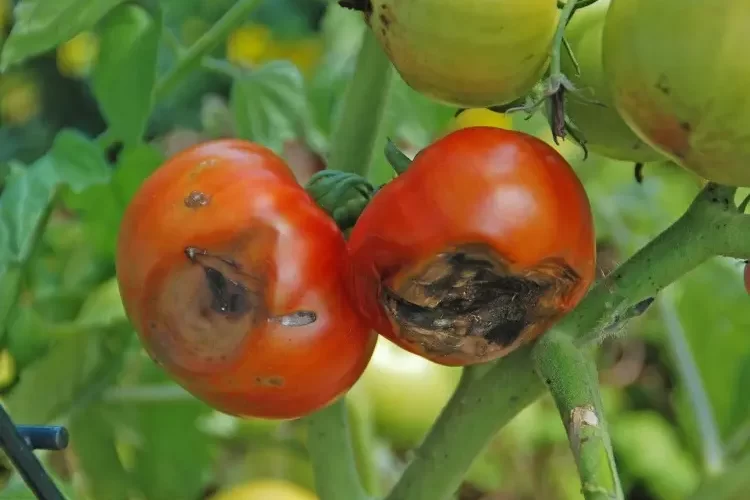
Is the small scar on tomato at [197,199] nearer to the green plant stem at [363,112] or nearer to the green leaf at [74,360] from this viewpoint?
the green plant stem at [363,112]

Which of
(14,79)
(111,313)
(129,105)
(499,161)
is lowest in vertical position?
(14,79)

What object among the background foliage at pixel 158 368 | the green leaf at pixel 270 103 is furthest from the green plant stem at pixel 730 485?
the green leaf at pixel 270 103

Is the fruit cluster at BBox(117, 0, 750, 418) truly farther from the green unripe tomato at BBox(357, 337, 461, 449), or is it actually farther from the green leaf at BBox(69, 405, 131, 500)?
the green unripe tomato at BBox(357, 337, 461, 449)

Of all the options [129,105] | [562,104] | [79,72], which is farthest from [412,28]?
[79,72]

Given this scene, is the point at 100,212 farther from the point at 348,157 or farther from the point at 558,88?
the point at 558,88

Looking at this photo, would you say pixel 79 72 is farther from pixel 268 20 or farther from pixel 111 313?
pixel 111 313

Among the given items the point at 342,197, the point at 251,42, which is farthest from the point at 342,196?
the point at 251,42
